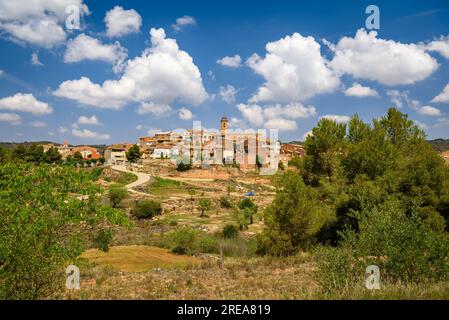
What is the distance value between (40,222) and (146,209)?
3568 cm

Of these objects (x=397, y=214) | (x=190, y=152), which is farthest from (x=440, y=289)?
(x=190, y=152)

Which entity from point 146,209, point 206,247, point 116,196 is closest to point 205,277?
point 206,247

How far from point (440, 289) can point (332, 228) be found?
504 inches

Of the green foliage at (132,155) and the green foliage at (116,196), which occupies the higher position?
the green foliage at (132,155)

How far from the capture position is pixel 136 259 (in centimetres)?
Answer: 1959

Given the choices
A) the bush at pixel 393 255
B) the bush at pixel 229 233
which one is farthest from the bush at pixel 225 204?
the bush at pixel 393 255

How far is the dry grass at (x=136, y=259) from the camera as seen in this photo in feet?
58.1

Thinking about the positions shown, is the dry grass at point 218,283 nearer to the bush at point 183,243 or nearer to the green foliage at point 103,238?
the green foliage at point 103,238

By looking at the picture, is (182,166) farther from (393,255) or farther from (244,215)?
(393,255)

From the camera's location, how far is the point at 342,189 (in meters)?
19.6

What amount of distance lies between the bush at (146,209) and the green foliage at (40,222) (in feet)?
107

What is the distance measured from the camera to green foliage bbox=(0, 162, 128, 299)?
751 cm

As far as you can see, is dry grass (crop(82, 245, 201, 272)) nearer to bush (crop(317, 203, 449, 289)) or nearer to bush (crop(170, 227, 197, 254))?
bush (crop(170, 227, 197, 254))
